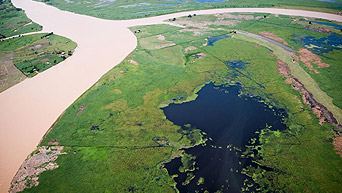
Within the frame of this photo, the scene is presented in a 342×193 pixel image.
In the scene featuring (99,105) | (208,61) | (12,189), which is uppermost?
(208,61)

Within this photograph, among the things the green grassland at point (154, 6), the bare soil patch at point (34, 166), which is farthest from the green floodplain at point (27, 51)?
the green grassland at point (154, 6)

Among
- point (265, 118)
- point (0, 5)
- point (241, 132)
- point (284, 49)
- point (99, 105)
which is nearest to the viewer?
point (241, 132)

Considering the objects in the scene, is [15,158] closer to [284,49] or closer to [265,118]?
[265,118]

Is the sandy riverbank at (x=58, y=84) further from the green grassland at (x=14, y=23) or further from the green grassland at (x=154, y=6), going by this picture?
the green grassland at (x=154, y=6)

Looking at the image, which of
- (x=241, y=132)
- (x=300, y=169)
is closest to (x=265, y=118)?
(x=241, y=132)

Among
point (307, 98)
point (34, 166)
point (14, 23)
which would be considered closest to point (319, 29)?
point (307, 98)

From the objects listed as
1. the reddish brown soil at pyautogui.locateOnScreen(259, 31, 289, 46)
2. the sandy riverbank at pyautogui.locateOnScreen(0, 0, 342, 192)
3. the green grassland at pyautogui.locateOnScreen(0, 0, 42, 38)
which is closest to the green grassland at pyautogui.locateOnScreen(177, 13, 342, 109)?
the reddish brown soil at pyautogui.locateOnScreen(259, 31, 289, 46)
